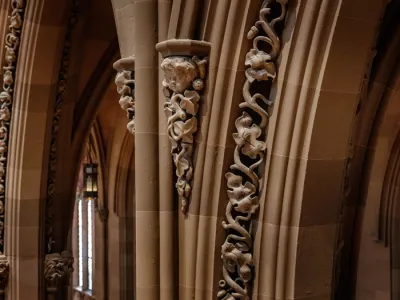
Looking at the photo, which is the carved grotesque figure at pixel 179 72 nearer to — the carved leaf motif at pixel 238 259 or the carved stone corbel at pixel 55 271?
the carved leaf motif at pixel 238 259

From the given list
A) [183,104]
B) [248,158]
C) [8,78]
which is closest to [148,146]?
[183,104]

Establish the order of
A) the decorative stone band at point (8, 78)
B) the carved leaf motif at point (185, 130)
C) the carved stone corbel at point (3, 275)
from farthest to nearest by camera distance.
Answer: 1. the carved stone corbel at point (3, 275)
2. the decorative stone band at point (8, 78)
3. the carved leaf motif at point (185, 130)

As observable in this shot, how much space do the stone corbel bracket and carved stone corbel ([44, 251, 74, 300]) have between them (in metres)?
3.51

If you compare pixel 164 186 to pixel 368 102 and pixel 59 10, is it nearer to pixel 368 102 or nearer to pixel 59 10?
pixel 368 102

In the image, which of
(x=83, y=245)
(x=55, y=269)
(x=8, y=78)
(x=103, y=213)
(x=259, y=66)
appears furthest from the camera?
(x=83, y=245)

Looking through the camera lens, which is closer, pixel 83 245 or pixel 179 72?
pixel 179 72

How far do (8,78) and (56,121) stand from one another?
534 millimetres

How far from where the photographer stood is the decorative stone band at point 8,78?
5.28 m

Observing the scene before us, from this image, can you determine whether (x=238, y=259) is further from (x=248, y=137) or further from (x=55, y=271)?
(x=55, y=271)

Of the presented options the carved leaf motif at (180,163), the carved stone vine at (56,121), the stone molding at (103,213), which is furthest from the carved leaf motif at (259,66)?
the stone molding at (103,213)

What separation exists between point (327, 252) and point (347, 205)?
0.43 metres

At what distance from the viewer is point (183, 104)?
2.54 meters

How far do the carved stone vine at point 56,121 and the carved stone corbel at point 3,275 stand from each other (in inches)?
14.7

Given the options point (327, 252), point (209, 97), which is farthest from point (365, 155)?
point (209, 97)
